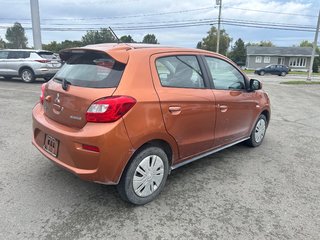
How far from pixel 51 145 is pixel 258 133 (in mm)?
3517

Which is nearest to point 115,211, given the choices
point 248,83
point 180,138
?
point 180,138

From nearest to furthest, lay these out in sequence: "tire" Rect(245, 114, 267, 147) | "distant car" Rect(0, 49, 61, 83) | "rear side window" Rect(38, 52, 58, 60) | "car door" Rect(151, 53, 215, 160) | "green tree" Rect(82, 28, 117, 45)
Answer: "car door" Rect(151, 53, 215, 160)
"green tree" Rect(82, 28, 117, 45)
"tire" Rect(245, 114, 267, 147)
"distant car" Rect(0, 49, 61, 83)
"rear side window" Rect(38, 52, 58, 60)

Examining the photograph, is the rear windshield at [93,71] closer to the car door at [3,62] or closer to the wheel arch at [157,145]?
the wheel arch at [157,145]

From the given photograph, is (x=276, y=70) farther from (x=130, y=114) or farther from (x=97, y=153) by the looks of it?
(x=97, y=153)

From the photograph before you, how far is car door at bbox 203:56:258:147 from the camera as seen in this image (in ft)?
12.0

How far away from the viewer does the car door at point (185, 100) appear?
2.91m

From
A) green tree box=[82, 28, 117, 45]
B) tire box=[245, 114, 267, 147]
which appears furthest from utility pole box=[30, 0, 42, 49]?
tire box=[245, 114, 267, 147]

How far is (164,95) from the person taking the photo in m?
2.86

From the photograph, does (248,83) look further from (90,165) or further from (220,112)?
(90,165)

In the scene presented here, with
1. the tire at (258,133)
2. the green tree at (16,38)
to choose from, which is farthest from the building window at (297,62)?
the green tree at (16,38)

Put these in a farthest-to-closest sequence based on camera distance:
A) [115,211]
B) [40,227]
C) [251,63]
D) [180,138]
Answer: [251,63]
[180,138]
[115,211]
[40,227]

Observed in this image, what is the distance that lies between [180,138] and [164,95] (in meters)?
0.57

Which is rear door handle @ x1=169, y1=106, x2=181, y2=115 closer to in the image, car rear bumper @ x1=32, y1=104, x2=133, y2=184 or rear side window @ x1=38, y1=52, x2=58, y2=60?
car rear bumper @ x1=32, y1=104, x2=133, y2=184

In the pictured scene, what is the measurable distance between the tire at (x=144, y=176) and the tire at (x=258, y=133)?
2.29 meters
